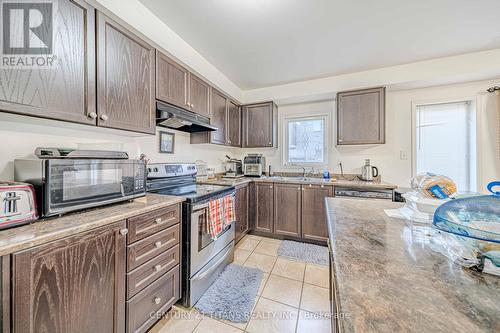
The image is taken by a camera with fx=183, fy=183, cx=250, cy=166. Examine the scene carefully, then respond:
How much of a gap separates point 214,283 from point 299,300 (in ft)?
2.58

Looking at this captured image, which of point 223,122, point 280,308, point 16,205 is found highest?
point 223,122

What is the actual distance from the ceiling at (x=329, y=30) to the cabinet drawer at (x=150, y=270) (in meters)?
2.04

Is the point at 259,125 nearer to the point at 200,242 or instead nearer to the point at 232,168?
the point at 232,168

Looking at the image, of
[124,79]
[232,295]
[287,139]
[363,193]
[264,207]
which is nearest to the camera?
[124,79]

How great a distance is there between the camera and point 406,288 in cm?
47

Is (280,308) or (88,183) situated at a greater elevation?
(88,183)

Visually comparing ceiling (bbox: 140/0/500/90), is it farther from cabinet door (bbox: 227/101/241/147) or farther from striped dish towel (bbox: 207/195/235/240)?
striped dish towel (bbox: 207/195/235/240)

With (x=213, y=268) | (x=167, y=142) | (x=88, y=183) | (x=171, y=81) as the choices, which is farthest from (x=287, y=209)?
(x=88, y=183)

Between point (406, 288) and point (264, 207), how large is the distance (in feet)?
7.80

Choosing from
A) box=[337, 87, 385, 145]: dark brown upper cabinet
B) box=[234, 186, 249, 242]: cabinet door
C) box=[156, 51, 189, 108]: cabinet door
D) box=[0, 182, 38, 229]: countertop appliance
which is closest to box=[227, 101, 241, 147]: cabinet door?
box=[234, 186, 249, 242]: cabinet door

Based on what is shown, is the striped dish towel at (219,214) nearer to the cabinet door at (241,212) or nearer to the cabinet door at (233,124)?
the cabinet door at (241,212)

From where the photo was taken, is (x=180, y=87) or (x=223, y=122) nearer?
(x=180, y=87)

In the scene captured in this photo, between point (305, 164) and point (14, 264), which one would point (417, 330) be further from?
point (305, 164)

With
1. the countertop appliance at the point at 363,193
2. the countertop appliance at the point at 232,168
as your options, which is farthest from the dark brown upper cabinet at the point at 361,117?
the countertop appliance at the point at 232,168
